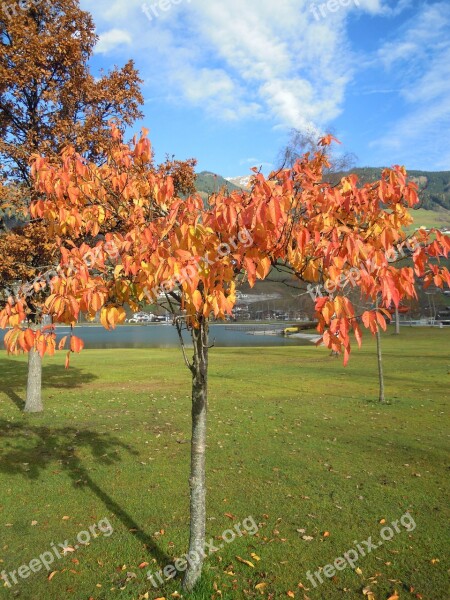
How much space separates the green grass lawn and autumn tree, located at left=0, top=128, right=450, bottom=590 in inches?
45.0

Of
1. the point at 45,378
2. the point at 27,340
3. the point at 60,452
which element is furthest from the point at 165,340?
the point at 27,340

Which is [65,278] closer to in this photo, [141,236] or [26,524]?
[141,236]

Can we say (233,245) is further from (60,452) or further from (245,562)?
(60,452)

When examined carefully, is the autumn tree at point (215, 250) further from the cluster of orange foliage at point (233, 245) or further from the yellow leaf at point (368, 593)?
the yellow leaf at point (368, 593)

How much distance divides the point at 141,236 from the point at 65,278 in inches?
29.6

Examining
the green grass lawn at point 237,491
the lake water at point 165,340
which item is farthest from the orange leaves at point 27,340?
the lake water at point 165,340

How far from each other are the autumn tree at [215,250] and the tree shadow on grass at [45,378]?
11819mm

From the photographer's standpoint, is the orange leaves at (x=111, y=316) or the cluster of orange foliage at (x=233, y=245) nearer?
the cluster of orange foliage at (x=233, y=245)

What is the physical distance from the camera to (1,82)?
39.4ft

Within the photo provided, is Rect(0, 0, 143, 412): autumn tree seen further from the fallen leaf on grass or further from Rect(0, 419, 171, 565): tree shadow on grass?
the fallen leaf on grass

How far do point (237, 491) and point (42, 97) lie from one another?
11.8 m

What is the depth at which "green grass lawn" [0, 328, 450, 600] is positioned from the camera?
5199 mm

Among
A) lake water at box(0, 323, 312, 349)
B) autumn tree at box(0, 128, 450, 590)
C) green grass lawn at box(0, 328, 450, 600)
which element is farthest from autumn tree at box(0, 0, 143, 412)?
lake water at box(0, 323, 312, 349)

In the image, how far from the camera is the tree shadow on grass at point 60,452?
25.0 feet
